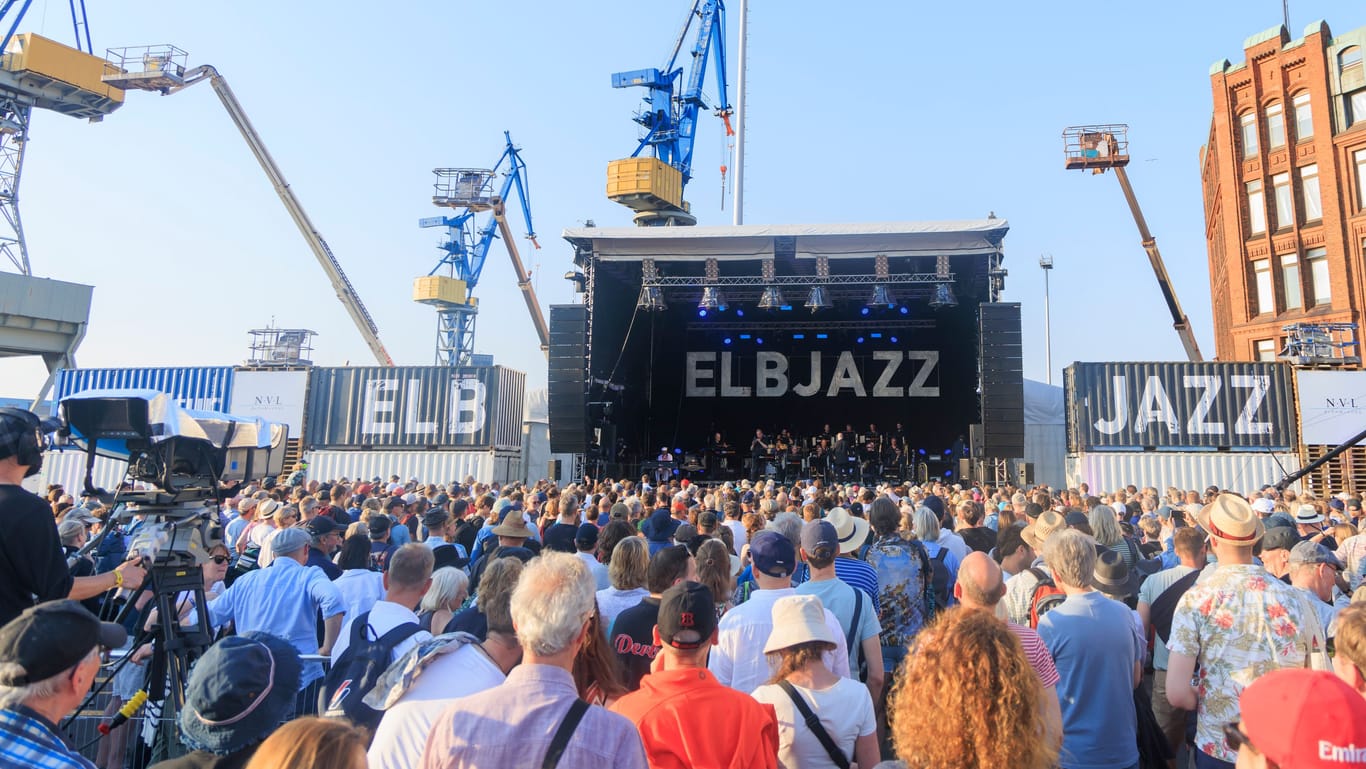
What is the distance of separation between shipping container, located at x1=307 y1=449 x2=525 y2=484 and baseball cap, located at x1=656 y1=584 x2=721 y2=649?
1747 cm

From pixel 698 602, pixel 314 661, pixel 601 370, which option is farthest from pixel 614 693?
pixel 601 370

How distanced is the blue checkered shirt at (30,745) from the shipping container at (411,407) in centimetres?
1792

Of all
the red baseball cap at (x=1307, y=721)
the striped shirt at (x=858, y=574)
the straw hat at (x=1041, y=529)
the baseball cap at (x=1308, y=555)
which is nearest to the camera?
the red baseball cap at (x=1307, y=721)

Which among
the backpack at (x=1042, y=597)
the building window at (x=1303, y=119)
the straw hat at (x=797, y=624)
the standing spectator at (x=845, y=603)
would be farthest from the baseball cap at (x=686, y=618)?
the building window at (x=1303, y=119)

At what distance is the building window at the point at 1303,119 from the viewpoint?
27.1 metres

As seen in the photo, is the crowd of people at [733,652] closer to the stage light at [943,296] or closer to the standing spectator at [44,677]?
the standing spectator at [44,677]

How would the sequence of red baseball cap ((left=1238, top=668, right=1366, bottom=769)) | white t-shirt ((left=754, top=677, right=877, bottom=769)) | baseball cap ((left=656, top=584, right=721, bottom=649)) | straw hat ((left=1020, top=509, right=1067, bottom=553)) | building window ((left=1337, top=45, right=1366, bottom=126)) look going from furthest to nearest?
1. building window ((left=1337, top=45, right=1366, bottom=126))
2. straw hat ((left=1020, top=509, right=1067, bottom=553))
3. white t-shirt ((left=754, top=677, right=877, bottom=769))
4. baseball cap ((left=656, top=584, right=721, bottom=649))
5. red baseball cap ((left=1238, top=668, right=1366, bottom=769))

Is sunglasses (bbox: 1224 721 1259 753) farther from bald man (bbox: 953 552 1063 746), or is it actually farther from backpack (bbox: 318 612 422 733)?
backpack (bbox: 318 612 422 733)

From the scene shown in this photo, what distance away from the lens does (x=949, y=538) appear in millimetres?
5273

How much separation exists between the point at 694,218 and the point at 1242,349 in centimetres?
1966

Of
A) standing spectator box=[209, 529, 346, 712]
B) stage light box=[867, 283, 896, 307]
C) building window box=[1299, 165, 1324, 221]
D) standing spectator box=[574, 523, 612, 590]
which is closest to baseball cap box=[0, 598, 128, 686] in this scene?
standing spectator box=[209, 529, 346, 712]

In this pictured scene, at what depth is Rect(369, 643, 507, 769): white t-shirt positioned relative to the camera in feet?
6.77

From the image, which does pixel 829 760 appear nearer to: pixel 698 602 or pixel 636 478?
pixel 698 602

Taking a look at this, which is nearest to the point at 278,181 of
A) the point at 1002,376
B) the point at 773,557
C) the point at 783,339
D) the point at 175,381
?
the point at 175,381
